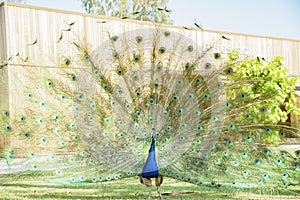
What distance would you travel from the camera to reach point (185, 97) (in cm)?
565

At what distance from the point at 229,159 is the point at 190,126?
549mm

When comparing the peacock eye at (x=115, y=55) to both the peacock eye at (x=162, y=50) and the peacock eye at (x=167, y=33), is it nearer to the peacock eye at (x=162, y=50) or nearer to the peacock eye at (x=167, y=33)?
the peacock eye at (x=162, y=50)

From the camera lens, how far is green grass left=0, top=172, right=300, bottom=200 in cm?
590

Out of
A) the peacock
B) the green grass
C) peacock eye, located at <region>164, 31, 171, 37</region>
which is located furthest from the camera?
the green grass

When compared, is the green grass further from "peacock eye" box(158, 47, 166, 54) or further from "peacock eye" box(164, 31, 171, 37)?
"peacock eye" box(164, 31, 171, 37)

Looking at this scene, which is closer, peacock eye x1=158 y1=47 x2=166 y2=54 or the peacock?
the peacock

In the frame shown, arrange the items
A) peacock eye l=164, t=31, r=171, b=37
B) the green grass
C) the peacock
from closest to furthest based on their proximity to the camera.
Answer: the peacock → peacock eye l=164, t=31, r=171, b=37 → the green grass

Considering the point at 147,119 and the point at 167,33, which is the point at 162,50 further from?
the point at 147,119

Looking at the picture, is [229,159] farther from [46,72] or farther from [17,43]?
[17,43]

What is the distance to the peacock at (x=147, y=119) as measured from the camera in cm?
534

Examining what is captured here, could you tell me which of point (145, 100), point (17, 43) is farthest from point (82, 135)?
point (17, 43)

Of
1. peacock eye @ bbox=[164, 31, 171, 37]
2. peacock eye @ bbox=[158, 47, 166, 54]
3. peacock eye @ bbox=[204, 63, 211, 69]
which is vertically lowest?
peacock eye @ bbox=[204, 63, 211, 69]

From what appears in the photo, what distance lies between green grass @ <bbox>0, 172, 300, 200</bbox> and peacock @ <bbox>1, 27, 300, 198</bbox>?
16.3 inches

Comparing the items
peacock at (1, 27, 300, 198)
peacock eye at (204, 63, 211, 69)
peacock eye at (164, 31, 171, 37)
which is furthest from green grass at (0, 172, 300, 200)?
peacock eye at (164, 31, 171, 37)
